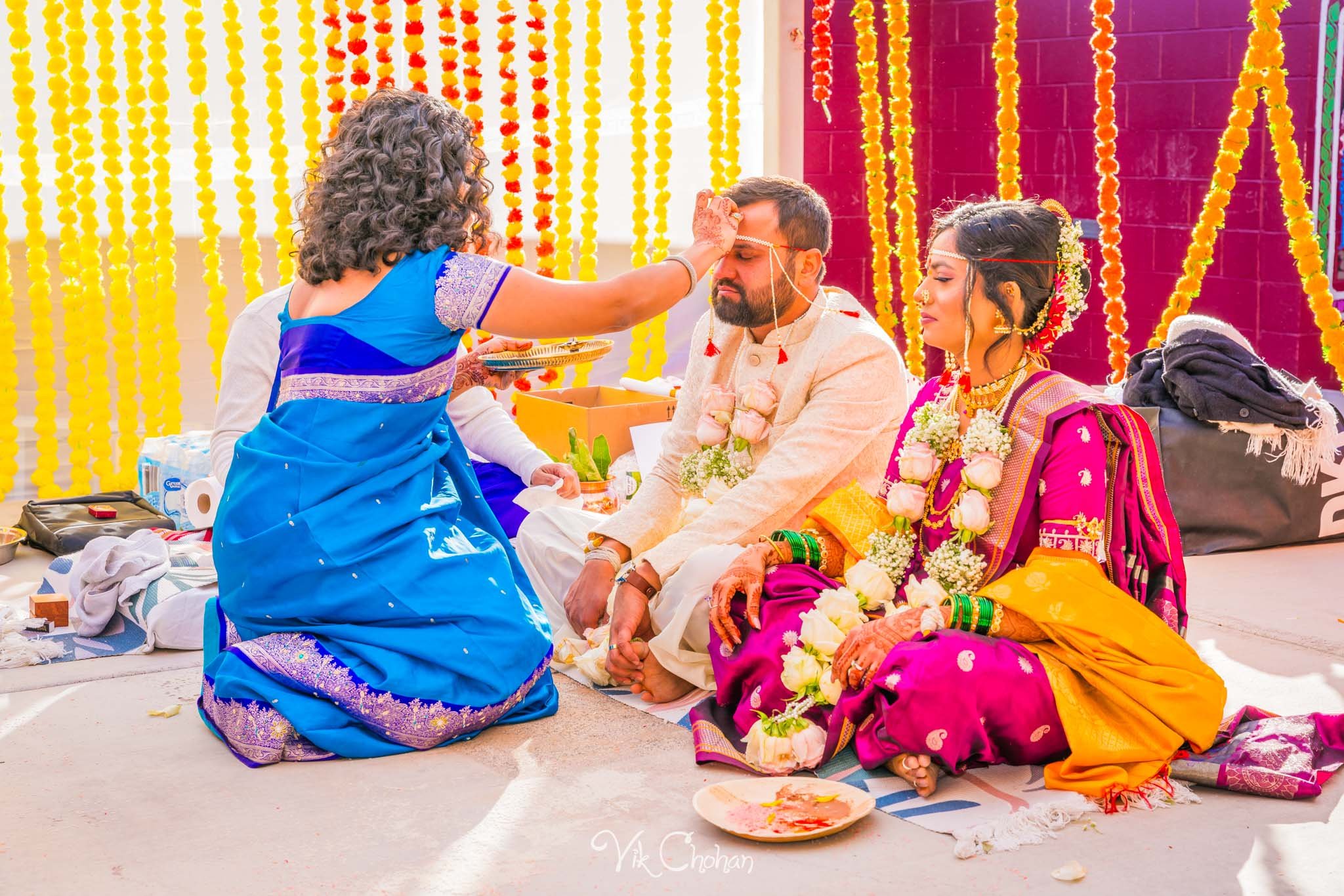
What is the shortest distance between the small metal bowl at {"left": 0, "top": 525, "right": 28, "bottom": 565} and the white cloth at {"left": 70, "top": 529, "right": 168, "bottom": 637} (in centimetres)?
100

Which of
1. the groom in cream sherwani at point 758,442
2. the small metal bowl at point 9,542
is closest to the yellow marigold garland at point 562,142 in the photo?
the small metal bowl at point 9,542

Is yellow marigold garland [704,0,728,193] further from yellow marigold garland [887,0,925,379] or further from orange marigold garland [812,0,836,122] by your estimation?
yellow marigold garland [887,0,925,379]

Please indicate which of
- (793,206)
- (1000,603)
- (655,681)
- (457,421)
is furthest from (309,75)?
(1000,603)

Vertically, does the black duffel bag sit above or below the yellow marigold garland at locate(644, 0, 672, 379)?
below

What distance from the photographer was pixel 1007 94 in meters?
6.74

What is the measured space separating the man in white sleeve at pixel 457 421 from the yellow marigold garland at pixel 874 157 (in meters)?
3.12

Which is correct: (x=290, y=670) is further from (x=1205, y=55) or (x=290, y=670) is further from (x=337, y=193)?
(x=1205, y=55)

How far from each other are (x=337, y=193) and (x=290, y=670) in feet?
3.73

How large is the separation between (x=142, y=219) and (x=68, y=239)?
1.10 ft

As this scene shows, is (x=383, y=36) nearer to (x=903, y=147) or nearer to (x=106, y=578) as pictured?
(x=903, y=147)

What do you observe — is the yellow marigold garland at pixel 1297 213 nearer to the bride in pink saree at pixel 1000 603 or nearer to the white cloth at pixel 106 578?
the bride in pink saree at pixel 1000 603

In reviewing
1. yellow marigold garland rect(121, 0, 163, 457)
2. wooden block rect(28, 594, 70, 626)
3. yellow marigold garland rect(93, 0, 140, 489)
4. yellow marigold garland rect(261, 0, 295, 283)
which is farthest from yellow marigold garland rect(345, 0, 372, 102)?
wooden block rect(28, 594, 70, 626)

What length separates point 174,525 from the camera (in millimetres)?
5848

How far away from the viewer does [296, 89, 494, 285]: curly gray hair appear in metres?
3.38
